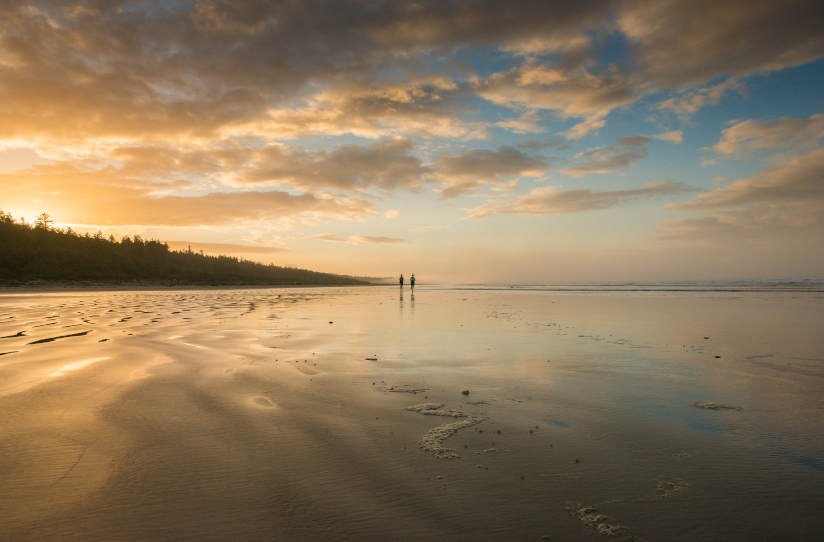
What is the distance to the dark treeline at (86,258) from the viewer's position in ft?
157

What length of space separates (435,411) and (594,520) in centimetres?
243

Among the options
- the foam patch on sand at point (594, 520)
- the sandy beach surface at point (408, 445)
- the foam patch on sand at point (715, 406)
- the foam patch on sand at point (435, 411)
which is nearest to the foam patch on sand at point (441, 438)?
the sandy beach surface at point (408, 445)

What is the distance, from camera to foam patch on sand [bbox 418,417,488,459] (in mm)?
3699

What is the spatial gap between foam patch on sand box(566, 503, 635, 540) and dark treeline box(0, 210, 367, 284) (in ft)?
199

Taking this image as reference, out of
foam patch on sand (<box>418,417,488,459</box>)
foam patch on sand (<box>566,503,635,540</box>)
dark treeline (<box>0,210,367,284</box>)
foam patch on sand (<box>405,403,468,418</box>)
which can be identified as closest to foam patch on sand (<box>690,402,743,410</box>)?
foam patch on sand (<box>418,417,488,459</box>)

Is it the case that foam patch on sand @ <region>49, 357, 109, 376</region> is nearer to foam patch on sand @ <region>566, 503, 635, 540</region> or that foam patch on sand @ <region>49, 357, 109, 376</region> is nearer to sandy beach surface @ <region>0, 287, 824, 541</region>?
sandy beach surface @ <region>0, 287, 824, 541</region>

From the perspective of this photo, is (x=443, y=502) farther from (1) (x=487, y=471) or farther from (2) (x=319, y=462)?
(2) (x=319, y=462)

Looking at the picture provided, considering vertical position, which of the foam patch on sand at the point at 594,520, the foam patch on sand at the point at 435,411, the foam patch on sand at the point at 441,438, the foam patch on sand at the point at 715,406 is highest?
the foam patch on sand at the point at 715,406

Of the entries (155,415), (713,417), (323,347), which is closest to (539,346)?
(713,417)

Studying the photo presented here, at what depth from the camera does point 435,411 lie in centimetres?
489

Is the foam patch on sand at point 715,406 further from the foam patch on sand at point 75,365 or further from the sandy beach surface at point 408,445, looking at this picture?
the foam patch on sand at point 75,365

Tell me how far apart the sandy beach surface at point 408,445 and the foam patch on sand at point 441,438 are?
0.03m

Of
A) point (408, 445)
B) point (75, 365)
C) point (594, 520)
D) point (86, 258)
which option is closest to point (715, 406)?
point (594, 520)

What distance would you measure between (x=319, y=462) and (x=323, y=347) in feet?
19.6
